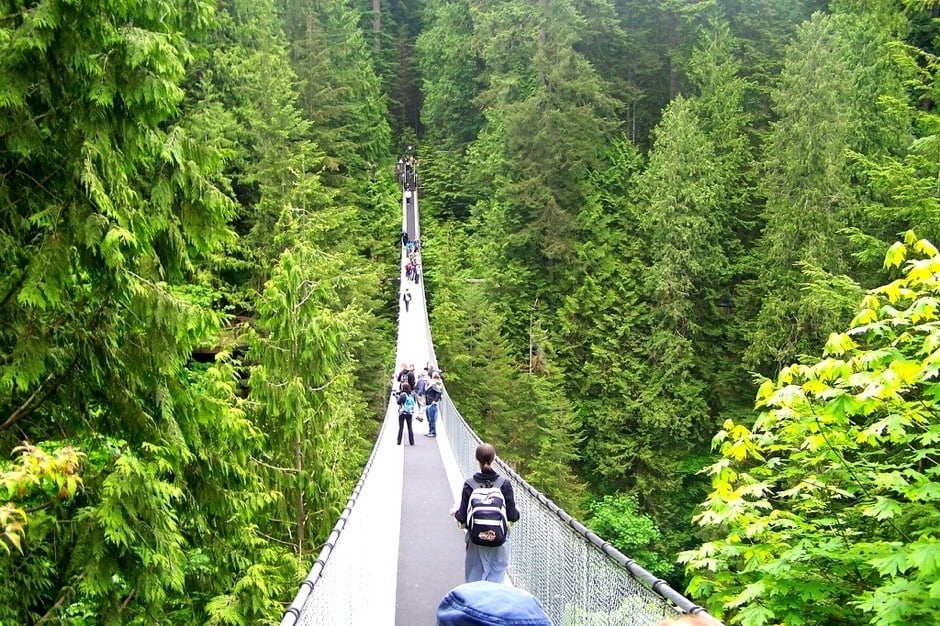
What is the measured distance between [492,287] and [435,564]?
19688 mm

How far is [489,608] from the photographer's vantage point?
4.94 ft

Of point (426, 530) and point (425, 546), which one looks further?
point (426, 530)

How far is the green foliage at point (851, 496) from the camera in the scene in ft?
9.59

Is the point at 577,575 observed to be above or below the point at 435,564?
above

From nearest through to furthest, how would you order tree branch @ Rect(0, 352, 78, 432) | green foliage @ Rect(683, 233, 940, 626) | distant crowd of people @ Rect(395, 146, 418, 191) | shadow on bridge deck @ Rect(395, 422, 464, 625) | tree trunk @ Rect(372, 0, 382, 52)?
green foliage @ Rect(683, 233, 940, 626), tree branch @ Rect(0, 352, 78, 432), shadow on bridge deck @ Rect(395, 422, 464, 625), distant crowd of people @ Rect(395, 146, 418, 191), tree trunk @ Rect(372, 0, 382, 52)

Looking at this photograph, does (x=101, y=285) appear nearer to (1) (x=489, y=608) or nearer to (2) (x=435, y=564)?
(1) (x=489, y=608)

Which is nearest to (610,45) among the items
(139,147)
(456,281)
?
(456,281)

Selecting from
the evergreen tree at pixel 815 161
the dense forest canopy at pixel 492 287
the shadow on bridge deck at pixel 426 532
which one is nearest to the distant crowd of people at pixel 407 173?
the dense forest canopy at pixel 492 287

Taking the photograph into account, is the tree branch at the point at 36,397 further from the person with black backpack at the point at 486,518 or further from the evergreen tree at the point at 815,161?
the evergreen tree at the point at 815,161

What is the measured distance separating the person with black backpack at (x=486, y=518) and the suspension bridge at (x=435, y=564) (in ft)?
1.35

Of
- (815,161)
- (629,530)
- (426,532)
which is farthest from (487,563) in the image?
(815,161)

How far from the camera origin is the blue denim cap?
1.49m

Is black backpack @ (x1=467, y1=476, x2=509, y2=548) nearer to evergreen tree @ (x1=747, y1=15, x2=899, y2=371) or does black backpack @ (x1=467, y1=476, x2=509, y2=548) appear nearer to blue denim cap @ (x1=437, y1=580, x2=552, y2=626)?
blue denim cap @ (x1=437, y1=580, x2=552, y2=626)

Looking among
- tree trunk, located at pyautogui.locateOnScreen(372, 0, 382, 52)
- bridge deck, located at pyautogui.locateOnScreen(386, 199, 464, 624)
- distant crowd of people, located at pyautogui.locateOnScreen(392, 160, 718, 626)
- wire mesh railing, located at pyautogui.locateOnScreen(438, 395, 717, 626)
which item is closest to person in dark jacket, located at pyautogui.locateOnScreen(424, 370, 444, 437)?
bridge deck, located at pyautogui.locateOnScreen(386, 199, 464, 624)
